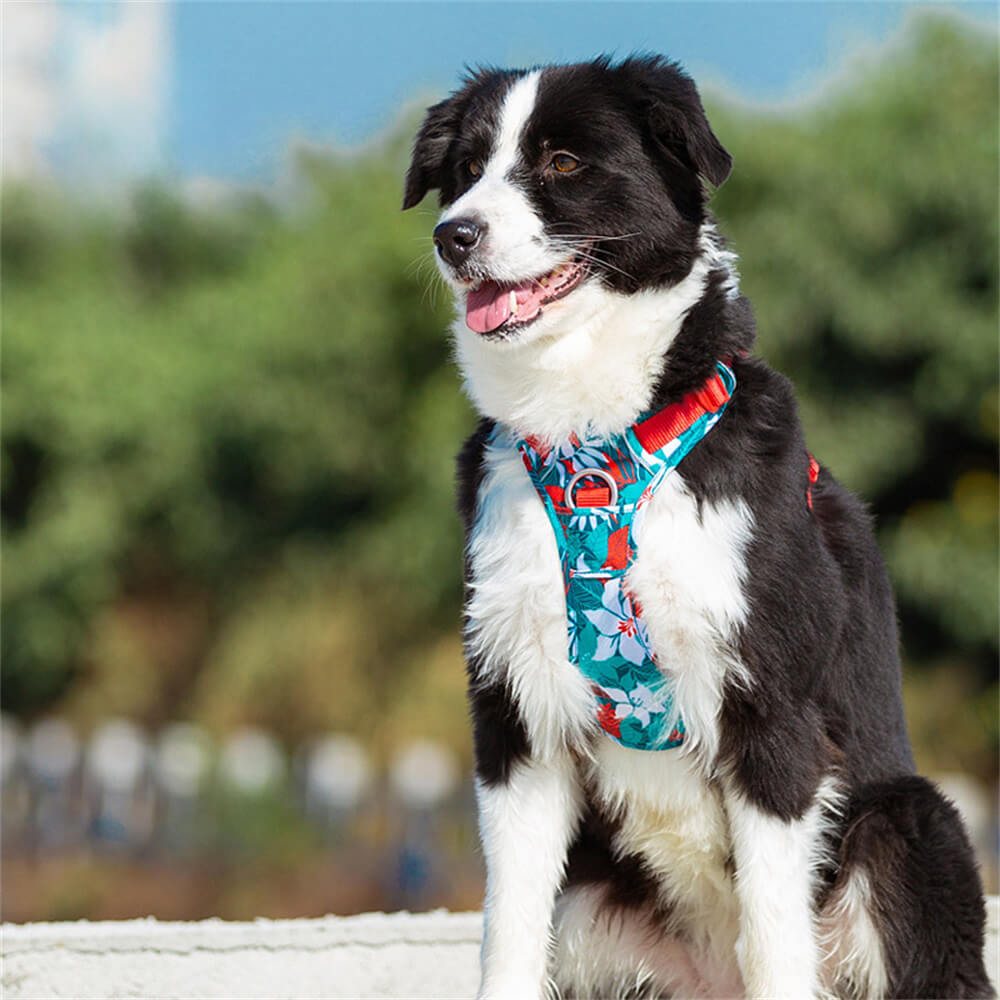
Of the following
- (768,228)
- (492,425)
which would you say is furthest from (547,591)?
(768,228)

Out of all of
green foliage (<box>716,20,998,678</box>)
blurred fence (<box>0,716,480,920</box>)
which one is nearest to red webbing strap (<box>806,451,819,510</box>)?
green foliage (<box>716,20,998,678</box>)

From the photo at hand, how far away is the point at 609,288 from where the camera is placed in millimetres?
2885

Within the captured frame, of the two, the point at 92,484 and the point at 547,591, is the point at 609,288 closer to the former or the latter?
the point at 547,591

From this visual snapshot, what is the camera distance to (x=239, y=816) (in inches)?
488

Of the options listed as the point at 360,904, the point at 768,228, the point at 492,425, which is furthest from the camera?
the point at 360,904

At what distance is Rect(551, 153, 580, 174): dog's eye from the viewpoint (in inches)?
115

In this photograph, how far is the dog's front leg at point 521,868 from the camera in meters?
2.85

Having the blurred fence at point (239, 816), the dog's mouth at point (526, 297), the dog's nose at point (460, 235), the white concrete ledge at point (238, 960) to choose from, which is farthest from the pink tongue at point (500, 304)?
the blurred fence at point (239, 816)

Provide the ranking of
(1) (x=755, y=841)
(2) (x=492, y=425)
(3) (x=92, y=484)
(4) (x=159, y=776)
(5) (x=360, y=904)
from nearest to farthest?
(1) (x=755, y=841) → (2) (x=492, y=425) → (5) (x=360, y=904) → (4) (x=159, y=776) → (3) (x=92, y=484)

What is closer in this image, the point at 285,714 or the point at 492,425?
the point at 492,425

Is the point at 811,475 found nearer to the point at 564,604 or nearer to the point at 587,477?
the point at 587,477

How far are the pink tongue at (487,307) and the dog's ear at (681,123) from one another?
49 centimetres

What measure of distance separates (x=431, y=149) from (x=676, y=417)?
0.97 metres

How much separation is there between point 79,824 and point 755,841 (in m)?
11.6
